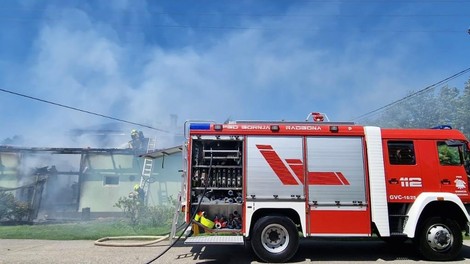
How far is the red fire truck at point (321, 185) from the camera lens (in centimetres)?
746

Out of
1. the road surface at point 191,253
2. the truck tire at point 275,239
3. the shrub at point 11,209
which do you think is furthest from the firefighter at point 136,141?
the truck tire at point 275,239

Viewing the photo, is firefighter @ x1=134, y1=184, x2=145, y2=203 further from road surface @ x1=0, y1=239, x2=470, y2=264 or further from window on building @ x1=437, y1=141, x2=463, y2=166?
window on building @ x1=437, y1=141, x2=463, y2=166

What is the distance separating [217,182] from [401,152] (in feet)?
13.1

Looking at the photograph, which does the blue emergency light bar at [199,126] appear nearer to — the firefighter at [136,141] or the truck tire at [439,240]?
the truck tire at [439,240]

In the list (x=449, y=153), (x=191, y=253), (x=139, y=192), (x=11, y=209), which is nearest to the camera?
(x=449, y=153)

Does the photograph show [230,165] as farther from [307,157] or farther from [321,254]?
[321,254]

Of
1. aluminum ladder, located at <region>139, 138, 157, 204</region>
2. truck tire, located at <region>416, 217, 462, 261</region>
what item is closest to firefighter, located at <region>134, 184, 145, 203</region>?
aluminum ladder, located at <region>139, 138, 157, 204</region>

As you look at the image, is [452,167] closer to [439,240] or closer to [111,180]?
[439,240]

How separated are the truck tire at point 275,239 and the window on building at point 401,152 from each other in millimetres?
2631

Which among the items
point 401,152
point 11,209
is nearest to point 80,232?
→ point 11,209

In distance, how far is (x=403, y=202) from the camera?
7.69 meters

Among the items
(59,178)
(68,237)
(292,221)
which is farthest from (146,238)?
(59,178)

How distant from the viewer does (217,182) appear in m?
7.68

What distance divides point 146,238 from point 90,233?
2580 millimetres
